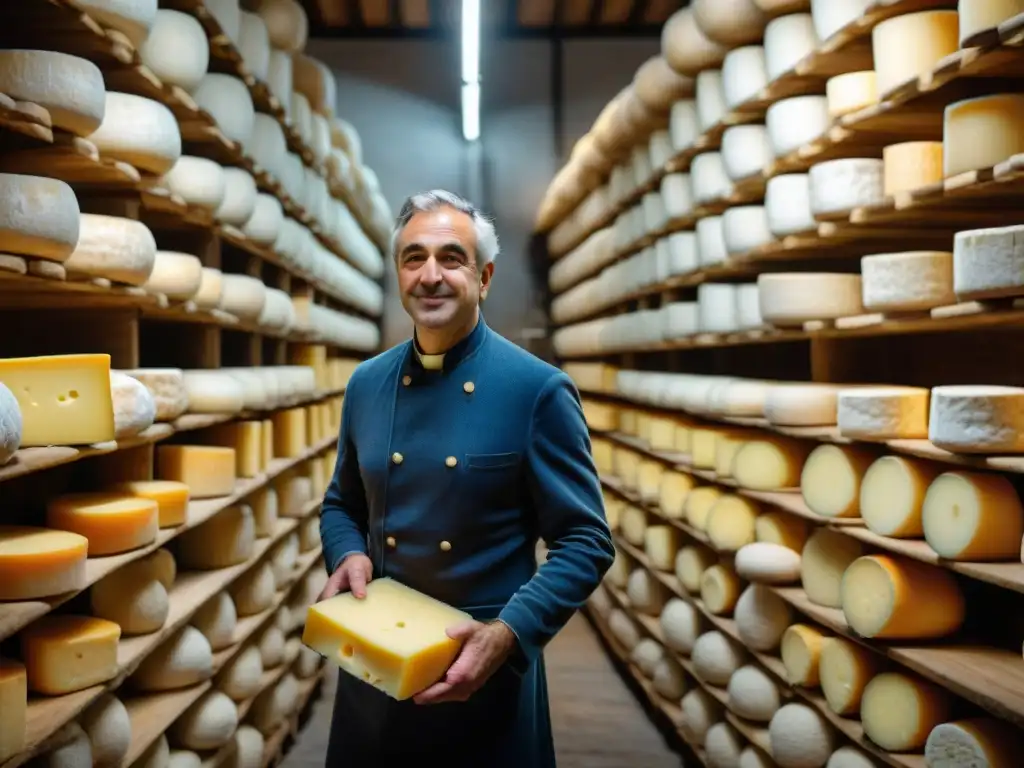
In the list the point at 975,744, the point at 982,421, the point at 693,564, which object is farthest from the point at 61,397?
the point at 693,564

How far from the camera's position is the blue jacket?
175 cm

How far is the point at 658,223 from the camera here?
4.31m

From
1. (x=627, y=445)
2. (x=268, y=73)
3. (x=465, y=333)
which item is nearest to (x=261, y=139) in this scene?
(x=268, y=73)

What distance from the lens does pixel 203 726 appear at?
9.34ft

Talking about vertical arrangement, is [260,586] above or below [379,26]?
below

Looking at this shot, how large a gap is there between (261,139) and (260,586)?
1612 millimetres

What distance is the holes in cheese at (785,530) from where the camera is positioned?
3127 millimetres

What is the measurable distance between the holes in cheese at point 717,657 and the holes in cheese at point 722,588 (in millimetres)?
101

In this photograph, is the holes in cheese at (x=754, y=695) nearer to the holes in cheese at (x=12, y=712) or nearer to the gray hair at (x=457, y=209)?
the gray hair at (x=457, y=209)

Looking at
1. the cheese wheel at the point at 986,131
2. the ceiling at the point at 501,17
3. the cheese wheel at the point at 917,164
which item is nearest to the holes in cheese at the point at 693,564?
the cheese wheel at the point at 917,164

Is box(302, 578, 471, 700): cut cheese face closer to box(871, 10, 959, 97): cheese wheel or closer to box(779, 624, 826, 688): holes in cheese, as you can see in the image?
box(779, 624, 826, 688): holes in cheese

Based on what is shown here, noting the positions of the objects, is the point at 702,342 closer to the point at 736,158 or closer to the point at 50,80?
the point at 736,158

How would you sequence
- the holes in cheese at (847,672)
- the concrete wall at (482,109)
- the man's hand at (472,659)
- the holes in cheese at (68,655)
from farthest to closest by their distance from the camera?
the concrete wall at (482,109) → the holes in cheese at (847,672) → the holes in cheese at (68,655) → the man's hand at (472,659)

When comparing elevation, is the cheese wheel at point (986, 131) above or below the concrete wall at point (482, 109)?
below
